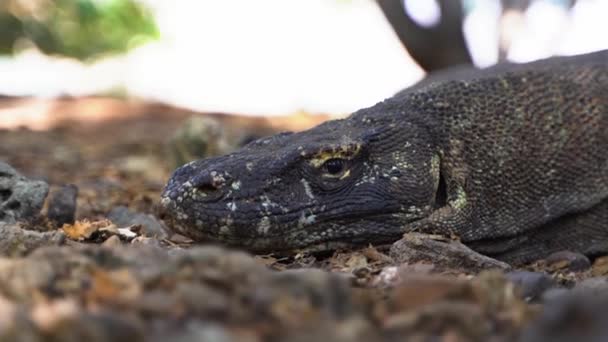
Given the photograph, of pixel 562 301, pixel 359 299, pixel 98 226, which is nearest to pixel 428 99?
pixel 98 226

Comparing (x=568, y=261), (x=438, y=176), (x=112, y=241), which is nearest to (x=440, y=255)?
(x=438, y=176)

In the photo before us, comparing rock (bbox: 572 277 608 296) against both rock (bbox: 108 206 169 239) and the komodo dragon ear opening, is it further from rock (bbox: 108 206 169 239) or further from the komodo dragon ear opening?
rock (bbox: 108 206 169 239)

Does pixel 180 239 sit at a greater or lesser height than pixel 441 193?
lesser

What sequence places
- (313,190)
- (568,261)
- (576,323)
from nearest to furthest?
1. (576,323)
2. (313,190)
3. (568,261)

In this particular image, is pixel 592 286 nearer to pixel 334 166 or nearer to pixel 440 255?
pixel 440 255

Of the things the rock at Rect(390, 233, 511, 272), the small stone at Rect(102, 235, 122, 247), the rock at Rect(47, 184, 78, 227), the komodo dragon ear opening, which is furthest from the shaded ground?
the rock at Rect(47, 184, 78, 227)

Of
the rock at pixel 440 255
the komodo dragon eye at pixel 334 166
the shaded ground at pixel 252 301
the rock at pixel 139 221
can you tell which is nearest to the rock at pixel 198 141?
the rock at pixel 139 221
